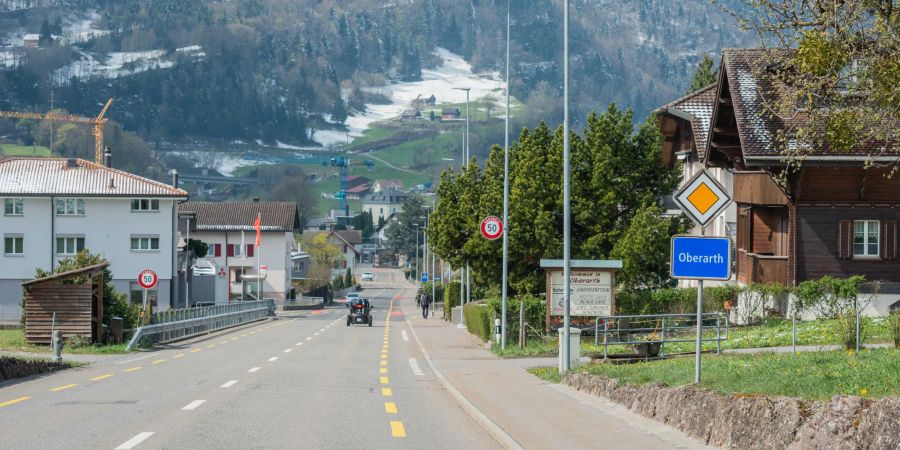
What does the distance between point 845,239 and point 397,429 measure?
27.4m

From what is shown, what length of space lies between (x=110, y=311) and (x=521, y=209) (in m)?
15.3

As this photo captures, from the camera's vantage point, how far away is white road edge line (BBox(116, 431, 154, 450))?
12562mm

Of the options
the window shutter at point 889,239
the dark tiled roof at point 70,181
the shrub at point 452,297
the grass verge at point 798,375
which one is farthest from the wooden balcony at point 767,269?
the dark tiled roof at point 70,181

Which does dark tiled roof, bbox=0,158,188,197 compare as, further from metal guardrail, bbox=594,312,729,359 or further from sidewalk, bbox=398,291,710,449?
sidewalk, bbox=398,291,710,449

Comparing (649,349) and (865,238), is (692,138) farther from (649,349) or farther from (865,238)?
(649,349)

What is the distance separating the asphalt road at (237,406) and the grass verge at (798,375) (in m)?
3.15

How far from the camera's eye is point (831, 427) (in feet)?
33.6

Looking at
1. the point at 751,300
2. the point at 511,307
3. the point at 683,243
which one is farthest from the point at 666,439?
the point at 751,300

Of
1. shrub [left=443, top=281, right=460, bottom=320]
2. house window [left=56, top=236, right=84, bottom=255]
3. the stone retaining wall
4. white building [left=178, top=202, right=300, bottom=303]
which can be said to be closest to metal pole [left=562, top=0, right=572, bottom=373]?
the stone retaining wall

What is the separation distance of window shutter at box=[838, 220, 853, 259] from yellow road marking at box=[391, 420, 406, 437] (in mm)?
26522

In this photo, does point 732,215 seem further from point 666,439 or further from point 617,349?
point 666,439

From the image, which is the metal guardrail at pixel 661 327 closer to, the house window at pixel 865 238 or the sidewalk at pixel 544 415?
the sidewalk at pixel 544 415

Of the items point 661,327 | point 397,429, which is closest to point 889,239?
point 661,327

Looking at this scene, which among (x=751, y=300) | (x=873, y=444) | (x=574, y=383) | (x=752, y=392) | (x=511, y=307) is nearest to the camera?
(x=873, y=444)
